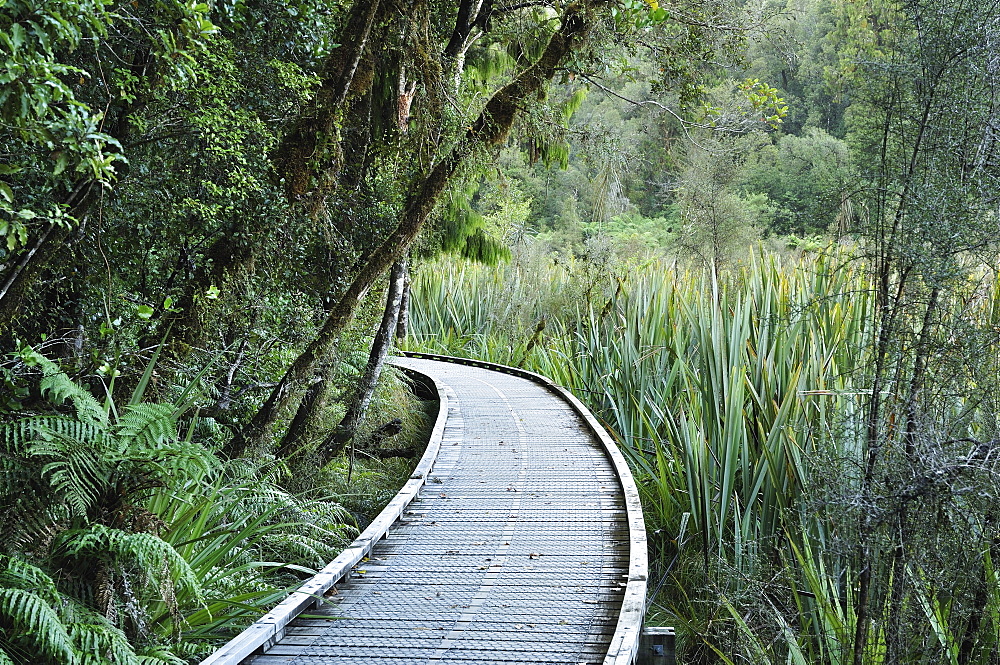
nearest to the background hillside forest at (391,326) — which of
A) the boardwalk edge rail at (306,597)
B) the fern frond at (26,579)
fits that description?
the fern frond at (26,579)

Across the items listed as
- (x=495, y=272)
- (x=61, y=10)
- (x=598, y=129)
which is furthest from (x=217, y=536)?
(x=495, y=272)

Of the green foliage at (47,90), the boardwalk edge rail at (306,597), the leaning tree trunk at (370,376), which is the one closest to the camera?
the green foliage at (47,90)

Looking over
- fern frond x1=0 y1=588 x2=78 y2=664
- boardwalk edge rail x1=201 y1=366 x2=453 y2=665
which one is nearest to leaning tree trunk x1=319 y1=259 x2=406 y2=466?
boardwalk edge rail x1=201 y1=366 x2=453 y2=665

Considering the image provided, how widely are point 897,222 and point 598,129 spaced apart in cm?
690

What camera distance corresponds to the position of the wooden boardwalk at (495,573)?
121 inches

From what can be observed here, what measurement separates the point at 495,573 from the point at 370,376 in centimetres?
348

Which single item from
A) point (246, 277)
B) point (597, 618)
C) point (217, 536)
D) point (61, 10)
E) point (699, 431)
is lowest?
point (597, 618)

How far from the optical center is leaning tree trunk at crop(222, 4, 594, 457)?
5438 mm

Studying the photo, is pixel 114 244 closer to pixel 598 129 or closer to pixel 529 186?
pixel 598 129

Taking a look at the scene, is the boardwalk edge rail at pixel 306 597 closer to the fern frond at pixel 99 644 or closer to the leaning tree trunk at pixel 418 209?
the fern frond at pixel 99 644

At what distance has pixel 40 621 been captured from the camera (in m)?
2.43

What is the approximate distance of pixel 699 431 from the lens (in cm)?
512

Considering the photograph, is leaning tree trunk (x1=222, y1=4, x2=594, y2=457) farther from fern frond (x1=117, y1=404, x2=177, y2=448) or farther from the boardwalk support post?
the boardwalk support post

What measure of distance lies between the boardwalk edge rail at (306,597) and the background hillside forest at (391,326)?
0.19 metres
